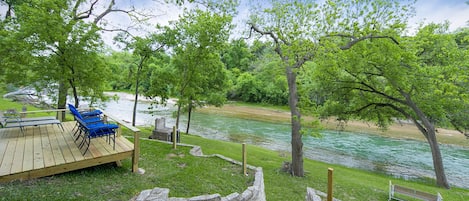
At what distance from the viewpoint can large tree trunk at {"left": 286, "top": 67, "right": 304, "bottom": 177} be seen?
9023 millimetres

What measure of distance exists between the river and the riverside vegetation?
393 cm

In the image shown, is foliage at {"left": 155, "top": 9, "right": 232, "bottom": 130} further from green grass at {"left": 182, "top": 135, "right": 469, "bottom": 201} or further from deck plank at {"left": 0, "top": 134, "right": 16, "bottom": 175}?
deck plank at {"left": 0, "top": 134, "right": 16, "bottom": 175}

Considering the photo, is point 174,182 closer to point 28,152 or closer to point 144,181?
point 144,181

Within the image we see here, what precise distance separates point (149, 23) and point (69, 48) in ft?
17.3

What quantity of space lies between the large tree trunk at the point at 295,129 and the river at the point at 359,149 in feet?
Result: 19.0

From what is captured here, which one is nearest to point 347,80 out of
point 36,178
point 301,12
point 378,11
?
point 378,11

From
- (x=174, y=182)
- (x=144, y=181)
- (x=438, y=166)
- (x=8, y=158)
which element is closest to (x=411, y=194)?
(x=438, y=166)

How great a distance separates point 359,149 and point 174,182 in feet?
54.2

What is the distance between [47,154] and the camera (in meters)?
4.97

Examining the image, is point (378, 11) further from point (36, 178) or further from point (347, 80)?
Answer: point (36, 178)

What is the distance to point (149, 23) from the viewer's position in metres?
13.1

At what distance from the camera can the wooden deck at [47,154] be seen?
427 centimetres

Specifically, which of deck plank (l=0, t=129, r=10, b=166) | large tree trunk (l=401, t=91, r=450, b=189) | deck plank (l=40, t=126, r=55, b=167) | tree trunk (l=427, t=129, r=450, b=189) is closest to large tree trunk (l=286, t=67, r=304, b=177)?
large tree trunk (l=401, t=91, r=450, b=189)

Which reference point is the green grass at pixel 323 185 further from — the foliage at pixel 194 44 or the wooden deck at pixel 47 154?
the foliage at pixel 194 44
